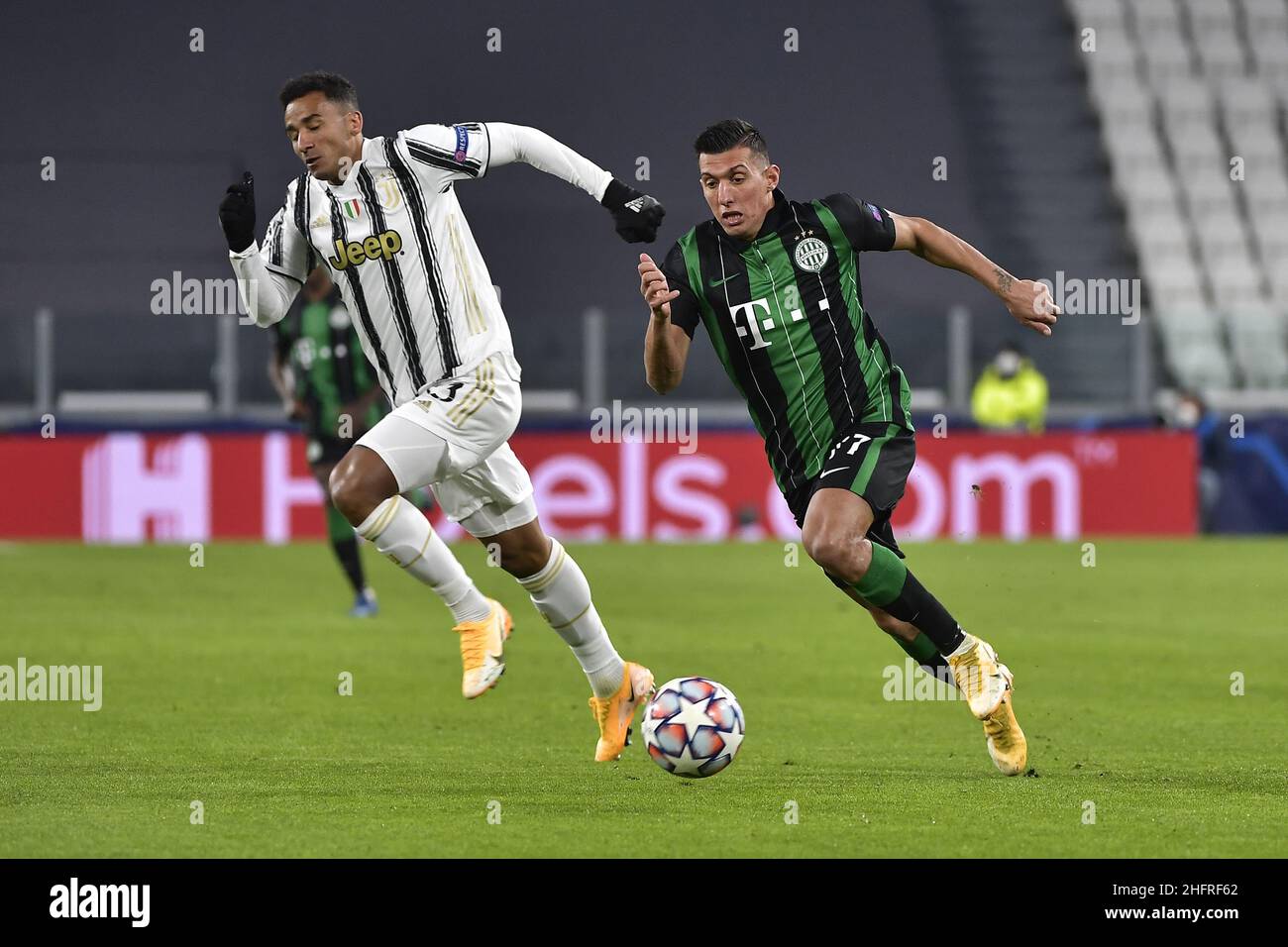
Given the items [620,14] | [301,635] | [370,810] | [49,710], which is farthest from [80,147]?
[370,810]

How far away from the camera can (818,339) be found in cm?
670

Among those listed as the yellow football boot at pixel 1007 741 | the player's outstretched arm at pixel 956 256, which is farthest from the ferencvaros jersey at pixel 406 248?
the yellow football boot at pixel 1007 741

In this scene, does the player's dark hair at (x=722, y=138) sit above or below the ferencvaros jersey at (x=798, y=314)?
above

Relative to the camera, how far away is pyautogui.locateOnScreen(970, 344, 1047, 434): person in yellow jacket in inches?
762

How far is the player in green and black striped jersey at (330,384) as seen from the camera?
490 inches

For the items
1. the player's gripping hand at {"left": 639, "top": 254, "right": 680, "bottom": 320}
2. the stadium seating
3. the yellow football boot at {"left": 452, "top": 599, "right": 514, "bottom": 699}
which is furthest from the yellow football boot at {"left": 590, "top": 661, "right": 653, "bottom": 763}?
the stadium seating

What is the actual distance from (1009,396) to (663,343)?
1347 cm

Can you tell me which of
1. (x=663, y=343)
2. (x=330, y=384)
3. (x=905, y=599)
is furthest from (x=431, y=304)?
(x=330, y=384)

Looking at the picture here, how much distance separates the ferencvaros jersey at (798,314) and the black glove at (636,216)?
0.19 meters

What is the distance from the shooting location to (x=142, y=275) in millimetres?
21203

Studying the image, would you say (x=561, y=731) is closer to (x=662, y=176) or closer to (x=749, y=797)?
(x=749, y=797)

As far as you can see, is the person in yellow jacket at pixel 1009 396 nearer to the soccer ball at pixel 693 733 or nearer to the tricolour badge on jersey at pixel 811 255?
the tricolour badge on jersey at pixel 811 255

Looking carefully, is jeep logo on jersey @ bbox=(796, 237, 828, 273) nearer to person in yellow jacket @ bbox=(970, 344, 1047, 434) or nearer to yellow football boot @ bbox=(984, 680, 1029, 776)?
yellow football boot @ bbox=(984, 680, 1029, 776)
